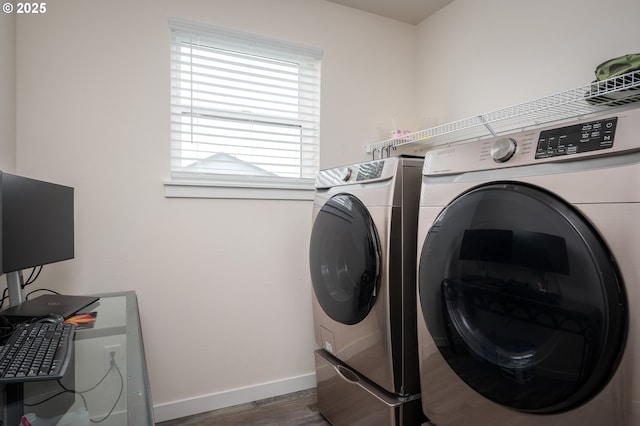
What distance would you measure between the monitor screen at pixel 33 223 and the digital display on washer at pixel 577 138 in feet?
4.52

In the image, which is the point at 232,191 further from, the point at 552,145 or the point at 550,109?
the point at 550,109

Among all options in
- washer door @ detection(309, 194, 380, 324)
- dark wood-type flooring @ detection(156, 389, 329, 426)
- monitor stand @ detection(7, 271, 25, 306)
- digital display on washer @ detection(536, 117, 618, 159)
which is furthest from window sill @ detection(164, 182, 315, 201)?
digital display on washer @ detection(536, 117, 618, 159)

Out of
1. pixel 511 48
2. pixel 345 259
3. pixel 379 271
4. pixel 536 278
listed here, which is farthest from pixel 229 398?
pixel 511 48

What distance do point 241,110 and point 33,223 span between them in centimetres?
114

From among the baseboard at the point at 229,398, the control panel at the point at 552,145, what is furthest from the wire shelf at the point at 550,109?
the baseboard at the point at 229,398

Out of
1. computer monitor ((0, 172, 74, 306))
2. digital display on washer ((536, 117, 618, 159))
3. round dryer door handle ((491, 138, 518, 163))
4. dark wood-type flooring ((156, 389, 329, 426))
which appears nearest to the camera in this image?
digital display on washer ((536, 117, 618, 159))

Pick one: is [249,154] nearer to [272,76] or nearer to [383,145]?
[272,76]

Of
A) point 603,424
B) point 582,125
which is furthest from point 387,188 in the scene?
point 603,424

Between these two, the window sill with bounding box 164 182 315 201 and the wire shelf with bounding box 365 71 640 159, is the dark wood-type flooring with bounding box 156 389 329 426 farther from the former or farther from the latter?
the wire shelf with bounding box 365 71 640 159

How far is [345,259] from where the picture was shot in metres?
1.48

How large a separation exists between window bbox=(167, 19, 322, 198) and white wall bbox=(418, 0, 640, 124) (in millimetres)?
830

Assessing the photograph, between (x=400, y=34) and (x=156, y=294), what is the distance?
7.40 feet

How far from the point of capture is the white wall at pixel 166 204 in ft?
5.22

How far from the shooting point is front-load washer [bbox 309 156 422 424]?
1.28 meters
